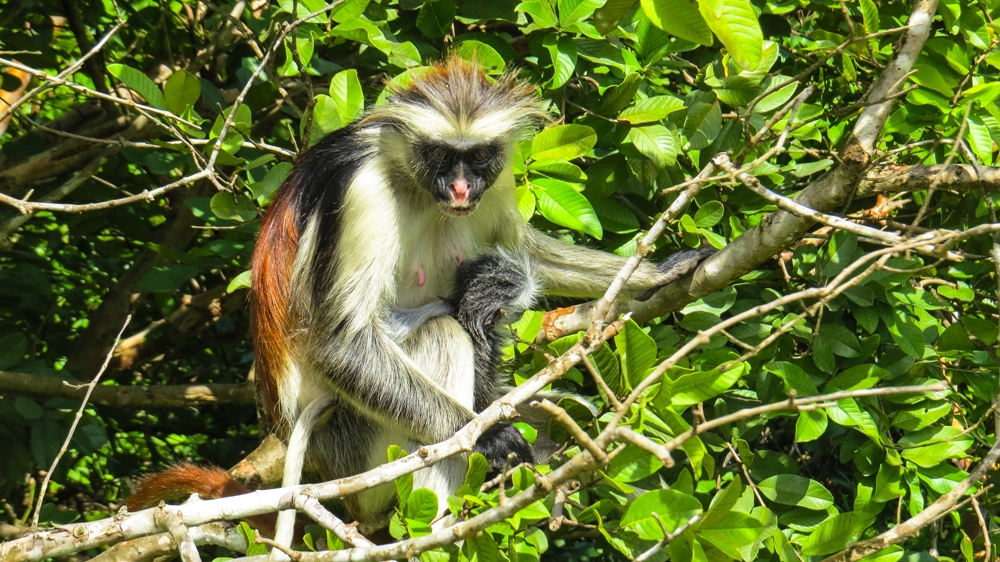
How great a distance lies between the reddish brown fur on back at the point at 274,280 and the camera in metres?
4.60

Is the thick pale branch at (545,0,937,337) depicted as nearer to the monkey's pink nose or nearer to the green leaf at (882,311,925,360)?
the green leaf at (882,311,925,360)

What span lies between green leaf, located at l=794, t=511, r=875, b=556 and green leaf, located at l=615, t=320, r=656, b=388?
3.49 feet

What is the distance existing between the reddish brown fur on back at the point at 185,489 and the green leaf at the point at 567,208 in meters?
1.91

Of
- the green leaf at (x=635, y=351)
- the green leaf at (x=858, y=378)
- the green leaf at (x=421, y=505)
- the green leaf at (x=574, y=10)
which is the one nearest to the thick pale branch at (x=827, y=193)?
the green leaf at (x=858, y=378)

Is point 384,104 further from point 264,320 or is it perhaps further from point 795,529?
point 795,529

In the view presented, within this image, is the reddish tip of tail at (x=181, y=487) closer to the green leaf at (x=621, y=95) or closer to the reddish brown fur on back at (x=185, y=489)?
the reddish brown fur on back at (x=185, y=489)

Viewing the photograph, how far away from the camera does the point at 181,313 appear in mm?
6578

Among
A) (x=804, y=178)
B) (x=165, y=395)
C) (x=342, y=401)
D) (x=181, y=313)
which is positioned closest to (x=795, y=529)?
(x=804, y=178)

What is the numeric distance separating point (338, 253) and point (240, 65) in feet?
7.64

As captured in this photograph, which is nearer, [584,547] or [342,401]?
[342,401]

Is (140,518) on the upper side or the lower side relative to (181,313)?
upper

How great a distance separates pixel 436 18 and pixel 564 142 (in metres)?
1.09

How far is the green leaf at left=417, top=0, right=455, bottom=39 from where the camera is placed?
4785mm

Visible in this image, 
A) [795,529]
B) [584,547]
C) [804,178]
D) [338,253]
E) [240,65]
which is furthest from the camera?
[584,547]
